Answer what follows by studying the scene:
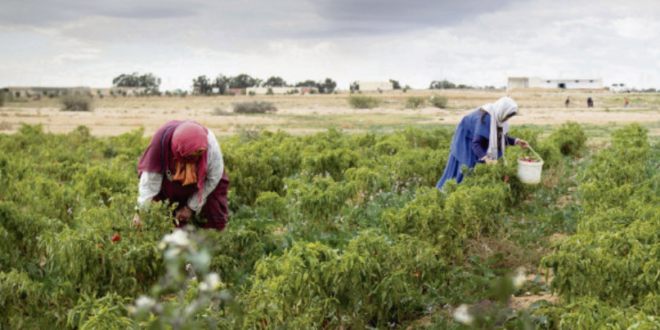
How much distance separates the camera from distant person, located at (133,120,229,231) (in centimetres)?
405

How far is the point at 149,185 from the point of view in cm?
427

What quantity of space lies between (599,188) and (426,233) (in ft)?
7.25

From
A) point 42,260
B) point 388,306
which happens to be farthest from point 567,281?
point 42,260

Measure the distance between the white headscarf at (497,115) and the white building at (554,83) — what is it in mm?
77629

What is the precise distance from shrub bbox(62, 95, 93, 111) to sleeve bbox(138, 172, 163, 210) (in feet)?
141

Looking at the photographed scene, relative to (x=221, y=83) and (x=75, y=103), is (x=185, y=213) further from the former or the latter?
(x=221, y=83)

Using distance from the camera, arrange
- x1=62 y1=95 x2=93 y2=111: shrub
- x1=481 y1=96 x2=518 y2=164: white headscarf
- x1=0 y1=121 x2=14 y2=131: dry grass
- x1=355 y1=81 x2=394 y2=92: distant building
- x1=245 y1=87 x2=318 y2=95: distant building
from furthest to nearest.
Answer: x1=355 y1=81 x2=394 y2=92: distant building
x1=245 y1=87 x2=318 y2=95: distant building
x1=62 y1=95 x2=93 y2=111: shrub
x1=0 y1=121 x2=14 y2=131: dry grass
x1=481 y1=96 x2=518 y2=164: white headscarf

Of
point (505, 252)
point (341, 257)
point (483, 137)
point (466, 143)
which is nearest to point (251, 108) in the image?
point (466, 143)

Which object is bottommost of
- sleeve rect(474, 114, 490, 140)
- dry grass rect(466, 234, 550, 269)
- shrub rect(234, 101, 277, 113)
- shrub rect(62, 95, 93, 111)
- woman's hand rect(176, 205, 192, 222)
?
dry grass rect(466, 234, 550, 269)

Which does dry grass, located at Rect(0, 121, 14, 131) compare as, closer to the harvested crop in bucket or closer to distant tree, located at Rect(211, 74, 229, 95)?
the harvested crop in bucket

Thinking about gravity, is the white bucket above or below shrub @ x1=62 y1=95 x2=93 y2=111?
below

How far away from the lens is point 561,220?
250 inches

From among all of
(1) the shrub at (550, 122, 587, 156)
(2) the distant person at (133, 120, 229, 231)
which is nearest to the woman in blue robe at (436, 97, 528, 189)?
(2) the distant person at (133, 120, 229, 231)

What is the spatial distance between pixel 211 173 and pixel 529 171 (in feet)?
11.7
